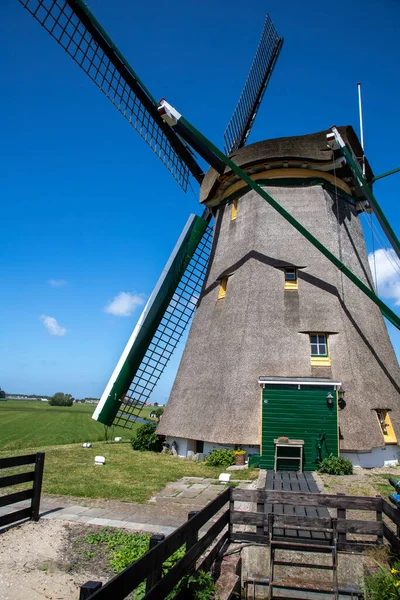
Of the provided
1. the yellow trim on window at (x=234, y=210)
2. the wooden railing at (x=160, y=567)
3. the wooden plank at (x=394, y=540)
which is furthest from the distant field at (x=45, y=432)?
the wooden plank at (x=394, y=540)

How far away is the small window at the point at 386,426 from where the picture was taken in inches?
472

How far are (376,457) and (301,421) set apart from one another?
2352mm

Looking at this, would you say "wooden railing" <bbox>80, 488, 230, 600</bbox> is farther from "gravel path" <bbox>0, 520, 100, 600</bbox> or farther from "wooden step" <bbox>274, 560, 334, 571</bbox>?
"gravel path" <bbox>0, 520, 100, 600</bbox>

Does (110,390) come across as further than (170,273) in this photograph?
No

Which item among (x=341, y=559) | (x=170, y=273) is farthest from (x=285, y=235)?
(x=341, y=559)

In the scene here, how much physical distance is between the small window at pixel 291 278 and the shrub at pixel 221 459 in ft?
18.1

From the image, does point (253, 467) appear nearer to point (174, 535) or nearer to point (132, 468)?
point (132, 468)

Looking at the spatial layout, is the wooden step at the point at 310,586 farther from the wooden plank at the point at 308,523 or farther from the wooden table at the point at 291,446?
the wooden table at the point at 291,446

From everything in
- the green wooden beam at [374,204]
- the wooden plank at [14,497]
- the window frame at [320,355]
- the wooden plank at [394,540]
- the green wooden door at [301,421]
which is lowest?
the wooden plank at [14,497]

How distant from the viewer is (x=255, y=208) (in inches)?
601

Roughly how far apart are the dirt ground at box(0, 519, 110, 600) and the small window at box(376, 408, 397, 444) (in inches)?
360

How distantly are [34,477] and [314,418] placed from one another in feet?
24.8

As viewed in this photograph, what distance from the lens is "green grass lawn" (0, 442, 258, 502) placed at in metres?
8.37

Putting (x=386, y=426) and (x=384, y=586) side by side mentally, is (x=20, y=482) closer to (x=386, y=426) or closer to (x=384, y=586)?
(x=384, y=586)
